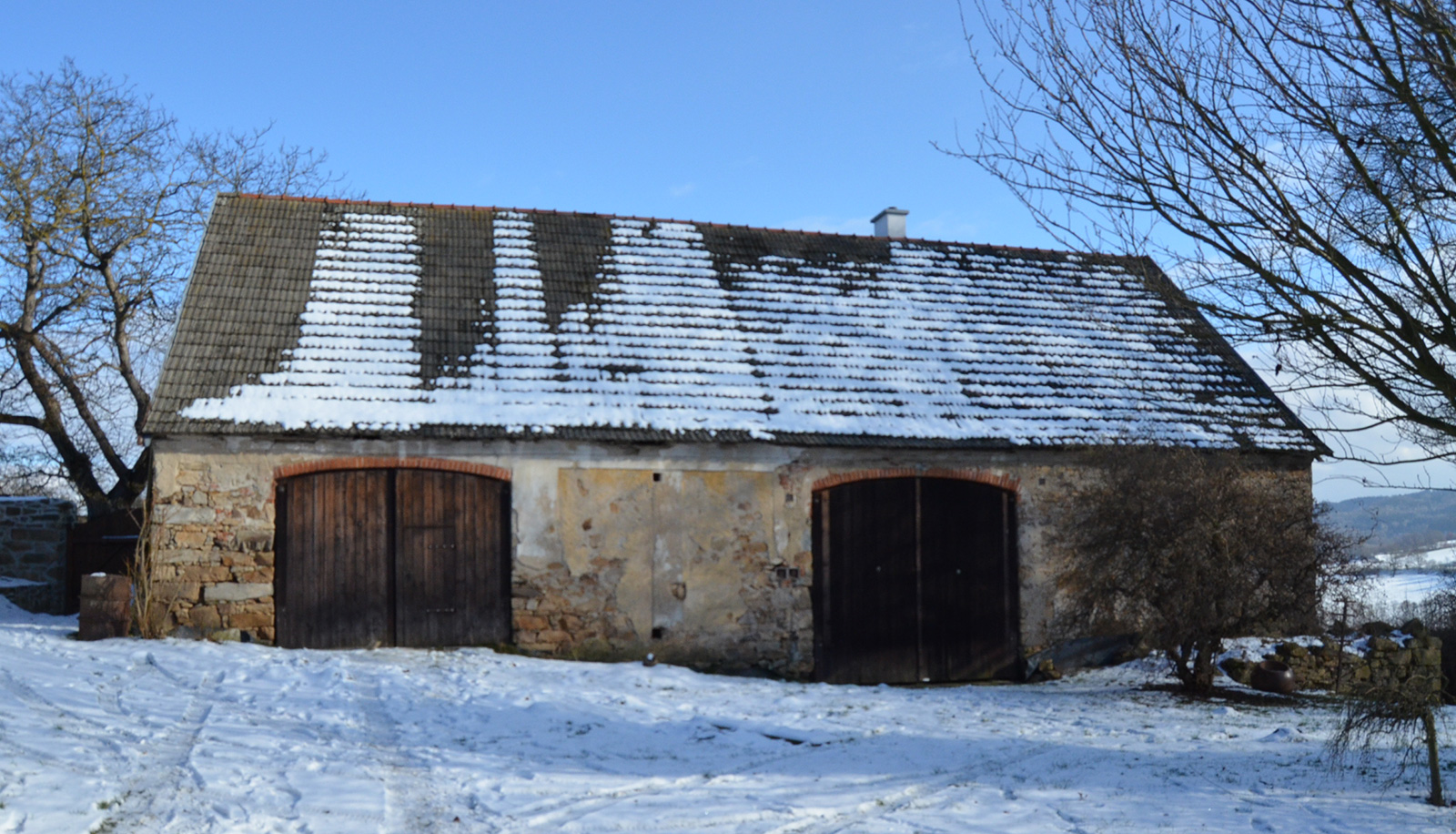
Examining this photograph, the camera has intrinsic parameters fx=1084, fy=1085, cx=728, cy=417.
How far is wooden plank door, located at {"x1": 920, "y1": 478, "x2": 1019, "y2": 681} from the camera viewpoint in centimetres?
1156

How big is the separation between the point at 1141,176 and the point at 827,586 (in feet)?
21.0

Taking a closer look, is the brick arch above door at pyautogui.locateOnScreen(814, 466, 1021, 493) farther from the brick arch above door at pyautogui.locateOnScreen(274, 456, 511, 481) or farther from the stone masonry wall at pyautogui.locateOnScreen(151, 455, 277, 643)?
the stone masonry wall at pyautogui.locateOnScreen(151, 455, 277, 643)

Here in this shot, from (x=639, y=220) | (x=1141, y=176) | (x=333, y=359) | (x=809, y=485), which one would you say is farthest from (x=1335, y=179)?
(x=639, y=220)

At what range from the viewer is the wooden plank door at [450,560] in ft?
34.1

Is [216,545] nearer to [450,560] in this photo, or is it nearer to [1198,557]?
[450,560]

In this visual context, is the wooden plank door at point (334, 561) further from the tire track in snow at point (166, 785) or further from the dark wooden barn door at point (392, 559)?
the tire track in snow at point (166, 785)

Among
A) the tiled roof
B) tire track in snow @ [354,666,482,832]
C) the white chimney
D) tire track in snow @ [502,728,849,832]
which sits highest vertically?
the white chimney

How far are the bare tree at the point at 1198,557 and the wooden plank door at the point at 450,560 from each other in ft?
18.2

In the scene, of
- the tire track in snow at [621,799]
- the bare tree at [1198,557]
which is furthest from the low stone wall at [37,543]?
the bare tree at [1198,557]

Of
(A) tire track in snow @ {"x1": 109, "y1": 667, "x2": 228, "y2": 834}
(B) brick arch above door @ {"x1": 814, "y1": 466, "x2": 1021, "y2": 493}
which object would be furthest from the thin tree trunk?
(A) tire track in snow @ {"x1": 109, "y1": 667, "x2": 228, "y2": 834}

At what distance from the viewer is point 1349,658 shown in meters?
11.4

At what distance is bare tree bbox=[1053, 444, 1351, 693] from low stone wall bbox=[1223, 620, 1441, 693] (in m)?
1.06

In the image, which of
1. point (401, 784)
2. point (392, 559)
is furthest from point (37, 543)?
point (401, 784)

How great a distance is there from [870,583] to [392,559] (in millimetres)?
4827
